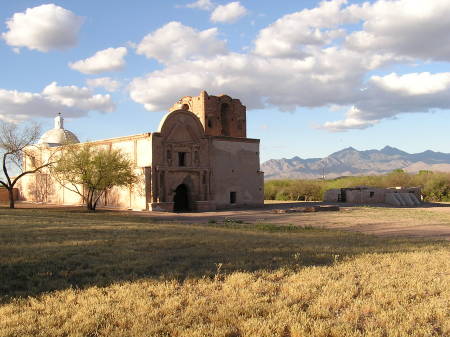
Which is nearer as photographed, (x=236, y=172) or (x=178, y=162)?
(x=178, y=162)

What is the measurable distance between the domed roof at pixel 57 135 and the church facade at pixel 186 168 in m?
5.41

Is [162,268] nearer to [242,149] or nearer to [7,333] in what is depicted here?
[7,333]

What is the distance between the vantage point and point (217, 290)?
8.27m

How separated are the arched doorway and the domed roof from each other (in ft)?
59.7

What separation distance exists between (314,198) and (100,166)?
33758 mm

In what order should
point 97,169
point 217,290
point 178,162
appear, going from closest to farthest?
point 217,290 < point 97,169 < point 178,162

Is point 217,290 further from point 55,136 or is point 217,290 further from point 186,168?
point 55,136

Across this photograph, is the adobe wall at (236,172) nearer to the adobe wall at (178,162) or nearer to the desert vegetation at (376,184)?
the adobe wall at (178,162)

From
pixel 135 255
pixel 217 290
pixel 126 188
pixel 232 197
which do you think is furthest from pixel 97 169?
pixel 217 290

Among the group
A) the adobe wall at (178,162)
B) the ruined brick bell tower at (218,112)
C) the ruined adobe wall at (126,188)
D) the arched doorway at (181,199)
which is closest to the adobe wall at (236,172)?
the adobe wall at (178,162)

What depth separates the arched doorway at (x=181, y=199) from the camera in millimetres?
39375

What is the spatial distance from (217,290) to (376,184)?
59.5 meters

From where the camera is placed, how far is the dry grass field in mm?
6418

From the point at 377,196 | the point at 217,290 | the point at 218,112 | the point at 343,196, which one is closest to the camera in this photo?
the point at 217,290
